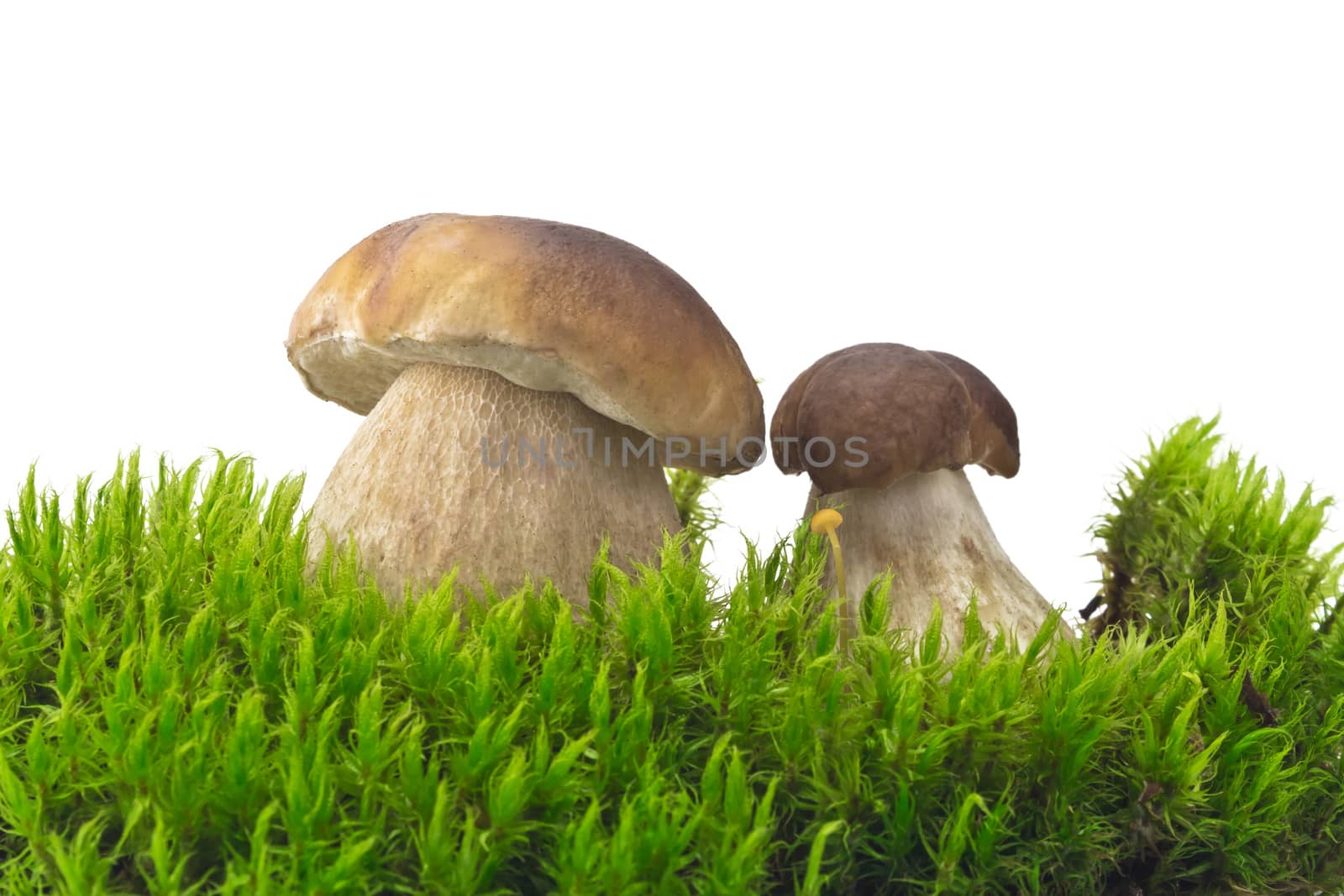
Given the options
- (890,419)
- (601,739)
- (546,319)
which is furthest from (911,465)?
(601,739)

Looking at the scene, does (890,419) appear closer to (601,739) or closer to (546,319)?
(546,319)

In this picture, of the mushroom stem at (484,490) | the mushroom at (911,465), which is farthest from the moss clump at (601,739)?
the mushroom at (911,465)

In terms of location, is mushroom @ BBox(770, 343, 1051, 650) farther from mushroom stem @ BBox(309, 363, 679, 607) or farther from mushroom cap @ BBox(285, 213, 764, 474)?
mushroom stem @ BBox(309, 363, 679, 607)

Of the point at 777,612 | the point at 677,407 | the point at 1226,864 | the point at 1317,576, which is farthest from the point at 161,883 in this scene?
the point at 1317,576

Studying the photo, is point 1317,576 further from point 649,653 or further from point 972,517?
point 649,653

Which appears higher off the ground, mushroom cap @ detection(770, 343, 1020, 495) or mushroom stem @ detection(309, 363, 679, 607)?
mushroom cap @ detection(770, 343, 1020, 495)

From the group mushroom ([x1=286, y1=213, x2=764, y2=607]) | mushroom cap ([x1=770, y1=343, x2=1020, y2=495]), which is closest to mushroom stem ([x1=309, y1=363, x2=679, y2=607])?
mushroom ([x1=286, y1=213, x2=764, y2=607])

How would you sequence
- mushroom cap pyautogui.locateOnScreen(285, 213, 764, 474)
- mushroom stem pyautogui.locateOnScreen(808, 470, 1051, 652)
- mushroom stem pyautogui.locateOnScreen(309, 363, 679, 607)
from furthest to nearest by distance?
mushroom stem pyautogui.locateOnScreen(808, 470, 1051, 652) < mushroom stem pyautogui.locateOnScreen(309, 363, 679, 607) < mushroom cap pyautogui.locateOnScreen(285, 213, 764, 474)
